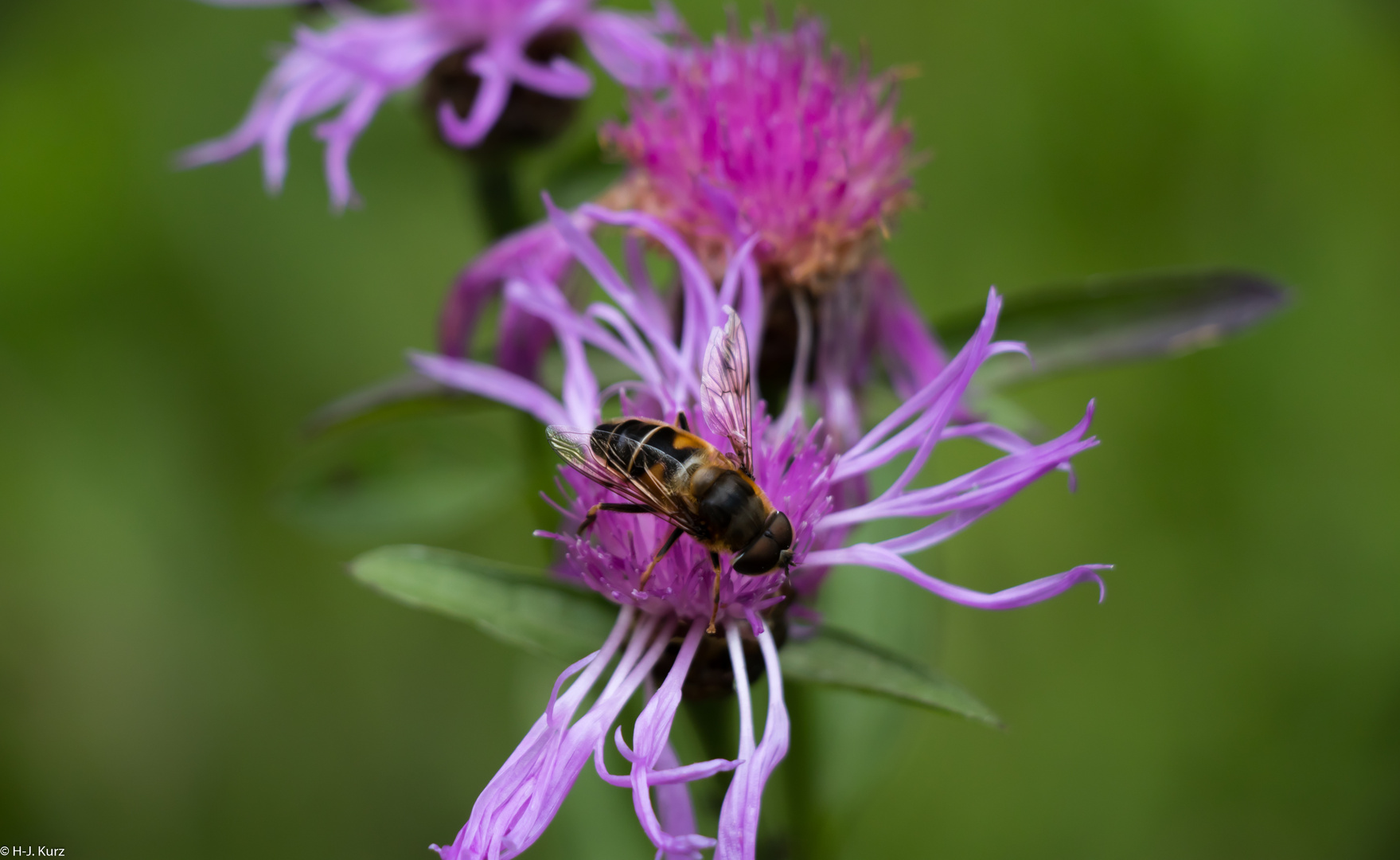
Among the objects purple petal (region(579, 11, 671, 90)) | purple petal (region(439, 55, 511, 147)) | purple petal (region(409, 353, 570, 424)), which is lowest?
purple petal (region(409, 353, 570, 424))

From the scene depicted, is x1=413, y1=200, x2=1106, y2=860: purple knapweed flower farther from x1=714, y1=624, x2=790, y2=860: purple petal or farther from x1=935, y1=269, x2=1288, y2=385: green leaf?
x1=935, y1=269, x2=1288, y2=385: green leaf

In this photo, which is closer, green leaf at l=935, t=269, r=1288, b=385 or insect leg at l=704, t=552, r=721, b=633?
insect leg at l=704, t=552, r=721, b=633

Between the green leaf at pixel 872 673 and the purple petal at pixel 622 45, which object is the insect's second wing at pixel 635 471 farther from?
the purple petal at pixel 622 45

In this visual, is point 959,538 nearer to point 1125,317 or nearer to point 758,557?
point 1125,317

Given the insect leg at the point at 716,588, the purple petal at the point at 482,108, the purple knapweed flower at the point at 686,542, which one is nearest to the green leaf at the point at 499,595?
the purple knapweed flower at the point at 686,542

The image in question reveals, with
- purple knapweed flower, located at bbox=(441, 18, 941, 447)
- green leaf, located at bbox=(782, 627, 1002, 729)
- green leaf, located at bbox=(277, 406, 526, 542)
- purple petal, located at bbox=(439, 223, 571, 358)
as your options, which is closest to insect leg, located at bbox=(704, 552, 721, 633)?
green leaf, located at bbox=(782, 627, 1002, 729)

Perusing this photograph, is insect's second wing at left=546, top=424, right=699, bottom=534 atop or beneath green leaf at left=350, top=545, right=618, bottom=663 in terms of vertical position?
atop
